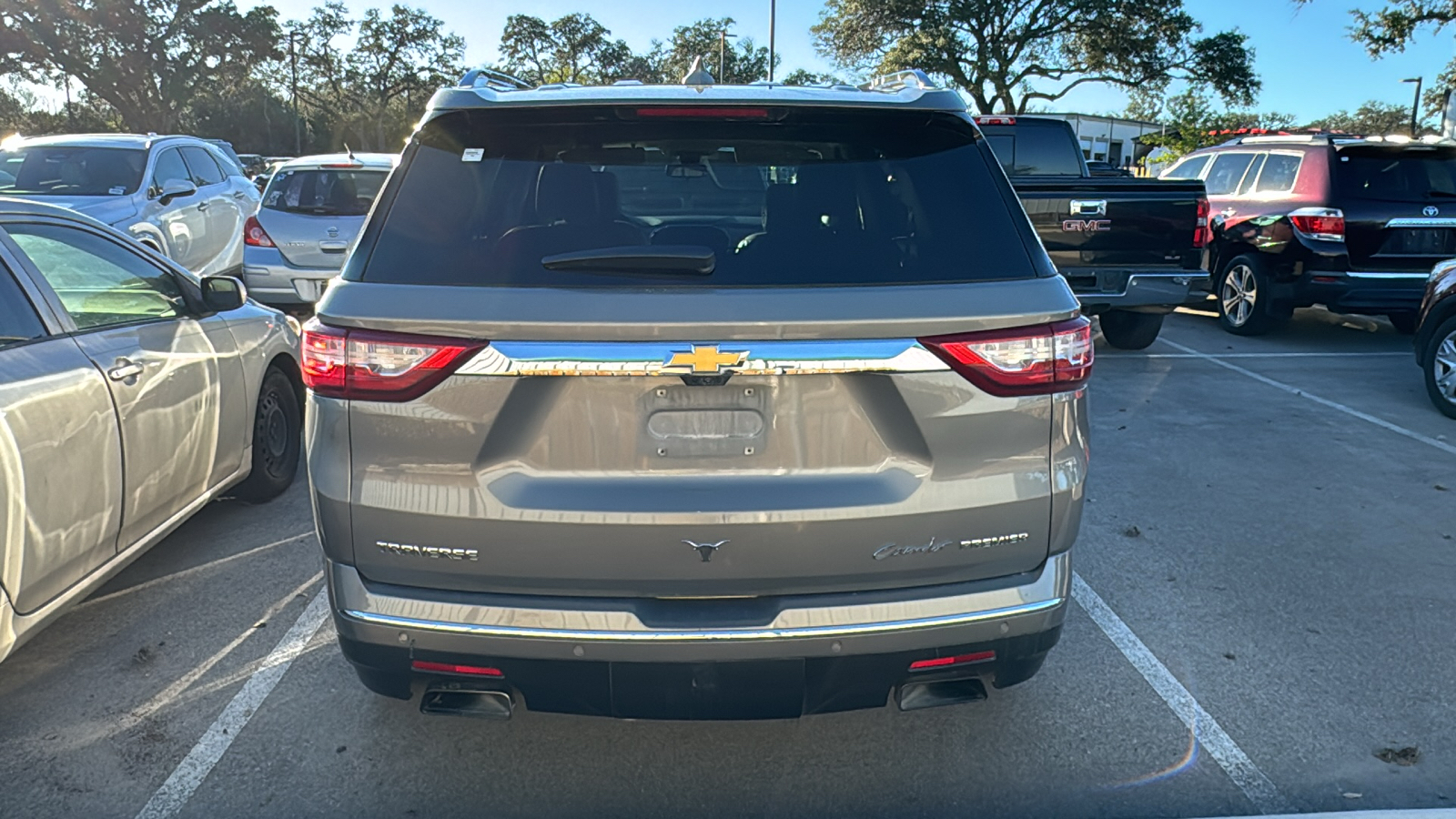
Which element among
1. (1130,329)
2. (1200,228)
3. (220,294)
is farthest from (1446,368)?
(220,294)

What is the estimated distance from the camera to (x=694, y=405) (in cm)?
225

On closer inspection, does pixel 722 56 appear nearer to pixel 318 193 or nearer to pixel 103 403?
pixel 318 193

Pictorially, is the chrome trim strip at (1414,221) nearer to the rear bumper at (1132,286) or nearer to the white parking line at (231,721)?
the rear bumper at (1132,286)

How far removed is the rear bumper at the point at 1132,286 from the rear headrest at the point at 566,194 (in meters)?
6.33

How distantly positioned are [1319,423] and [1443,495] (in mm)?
1545

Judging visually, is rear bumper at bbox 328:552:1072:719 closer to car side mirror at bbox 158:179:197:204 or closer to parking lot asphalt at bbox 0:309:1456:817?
parking lot asphalt at bbox 0:309:1456:817

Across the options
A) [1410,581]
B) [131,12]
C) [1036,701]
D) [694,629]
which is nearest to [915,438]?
[694,629]

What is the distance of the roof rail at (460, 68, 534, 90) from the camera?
2896 millimetres

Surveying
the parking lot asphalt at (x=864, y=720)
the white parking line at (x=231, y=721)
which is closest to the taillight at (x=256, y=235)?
the parking lot asphalt at (x=864, y=720)

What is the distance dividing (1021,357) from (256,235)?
959cm

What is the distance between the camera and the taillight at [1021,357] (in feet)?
7.57

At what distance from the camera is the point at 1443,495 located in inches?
215

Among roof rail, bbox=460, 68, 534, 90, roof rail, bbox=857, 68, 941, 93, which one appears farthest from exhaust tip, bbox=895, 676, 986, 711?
roof rail, bbox=460, 68, 534, 90

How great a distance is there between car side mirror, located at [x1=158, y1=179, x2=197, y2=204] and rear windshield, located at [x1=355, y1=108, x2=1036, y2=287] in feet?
29.0
